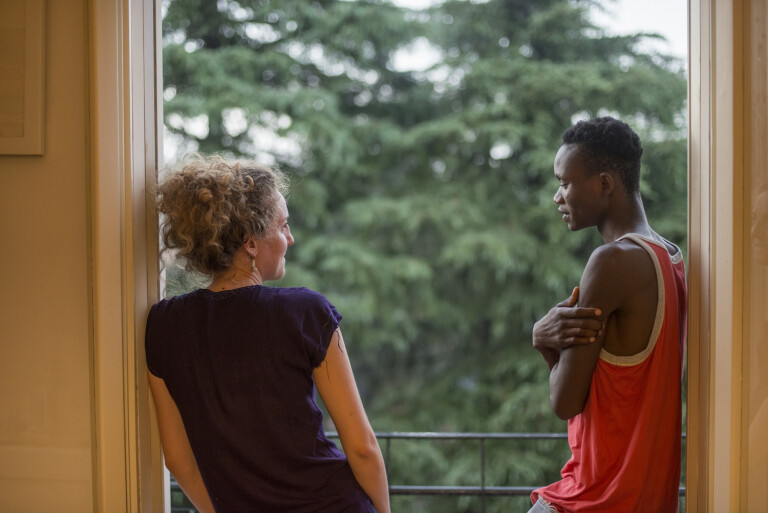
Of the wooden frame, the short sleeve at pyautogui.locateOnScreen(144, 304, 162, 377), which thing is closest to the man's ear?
the short sleeve at pyautogui.locateOnScreen(144, 304, 162, 377)

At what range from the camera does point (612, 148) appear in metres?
1.39

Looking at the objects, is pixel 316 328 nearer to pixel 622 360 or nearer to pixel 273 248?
pixel 273 248

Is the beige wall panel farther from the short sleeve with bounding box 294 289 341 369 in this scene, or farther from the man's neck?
the man's neck

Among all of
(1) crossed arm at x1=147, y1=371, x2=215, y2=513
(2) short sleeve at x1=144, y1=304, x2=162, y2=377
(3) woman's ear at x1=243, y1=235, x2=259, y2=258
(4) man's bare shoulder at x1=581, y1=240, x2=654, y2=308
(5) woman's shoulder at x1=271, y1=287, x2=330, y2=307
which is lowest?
(1) crossed arm at x1=147, y1=371, x2=215, y2=513

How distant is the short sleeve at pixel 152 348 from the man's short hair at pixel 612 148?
0.92 metres

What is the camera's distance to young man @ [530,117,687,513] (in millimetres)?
1286

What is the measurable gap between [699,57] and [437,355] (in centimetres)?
475

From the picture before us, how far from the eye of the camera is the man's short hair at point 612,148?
54.6 inches

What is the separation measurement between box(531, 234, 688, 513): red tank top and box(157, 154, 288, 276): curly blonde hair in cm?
72

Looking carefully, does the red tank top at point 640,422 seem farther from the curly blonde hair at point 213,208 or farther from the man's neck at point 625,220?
the curly blonde hair at point 213,208

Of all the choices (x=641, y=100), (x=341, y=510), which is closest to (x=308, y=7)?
(x=641, y=100)

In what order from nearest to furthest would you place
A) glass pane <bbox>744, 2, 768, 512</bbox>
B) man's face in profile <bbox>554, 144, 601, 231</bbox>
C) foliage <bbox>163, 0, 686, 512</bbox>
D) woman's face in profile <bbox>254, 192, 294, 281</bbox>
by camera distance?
glass pane <bbox>744, 2, 768, 512</bbox>, woman's face in profile <bbox>254, 192, 294, 281</bbox>, man's face in profile <bbox>554, 144, 601, 231</bbox>, foliage <bbox>163, 0, 686, 512</bbox>

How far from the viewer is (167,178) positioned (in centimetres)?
129

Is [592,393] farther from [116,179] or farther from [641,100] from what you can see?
→ [641,100]
